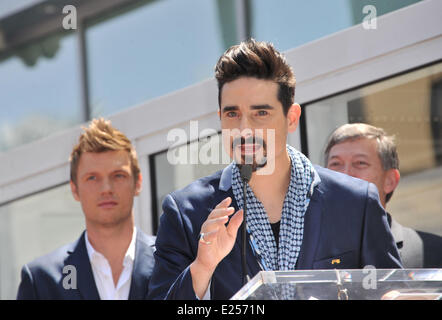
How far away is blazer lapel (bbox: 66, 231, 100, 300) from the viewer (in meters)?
2.65

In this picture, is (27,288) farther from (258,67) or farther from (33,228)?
(258,67)

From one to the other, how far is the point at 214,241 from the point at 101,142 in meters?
1.40

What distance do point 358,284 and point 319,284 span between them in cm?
7

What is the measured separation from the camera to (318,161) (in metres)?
2.81

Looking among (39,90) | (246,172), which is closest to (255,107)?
(246,172)

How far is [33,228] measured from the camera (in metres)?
3.80

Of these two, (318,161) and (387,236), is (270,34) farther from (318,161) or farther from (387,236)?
(387,236)

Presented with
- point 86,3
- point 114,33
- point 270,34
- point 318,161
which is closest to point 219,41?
point 270,34

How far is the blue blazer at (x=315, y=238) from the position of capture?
171cm

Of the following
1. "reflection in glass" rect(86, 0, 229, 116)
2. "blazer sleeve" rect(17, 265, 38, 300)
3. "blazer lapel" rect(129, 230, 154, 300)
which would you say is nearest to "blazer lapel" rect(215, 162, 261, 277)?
"blazer lapel" rect(129, 230, 154, 300)

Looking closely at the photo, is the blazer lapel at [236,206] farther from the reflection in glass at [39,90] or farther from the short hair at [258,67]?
the reflection in glass at [39,90]

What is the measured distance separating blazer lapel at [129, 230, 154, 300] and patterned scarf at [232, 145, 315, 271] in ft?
2.99

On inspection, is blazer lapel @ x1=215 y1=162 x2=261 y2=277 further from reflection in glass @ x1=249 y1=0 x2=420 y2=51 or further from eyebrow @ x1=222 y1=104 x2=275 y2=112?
reflection in glass @ x1=249 y1=0 x2=420 y2=51
